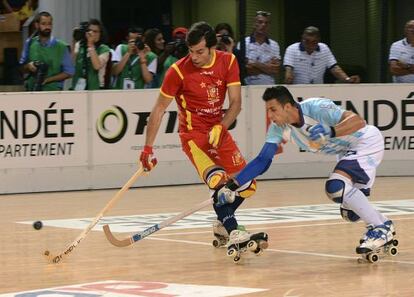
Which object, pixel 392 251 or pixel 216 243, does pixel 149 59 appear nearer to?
pixel 216 243

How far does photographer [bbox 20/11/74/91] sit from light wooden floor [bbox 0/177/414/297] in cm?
261

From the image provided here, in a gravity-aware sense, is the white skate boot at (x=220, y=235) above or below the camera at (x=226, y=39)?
below

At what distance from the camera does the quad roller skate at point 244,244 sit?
9.85m

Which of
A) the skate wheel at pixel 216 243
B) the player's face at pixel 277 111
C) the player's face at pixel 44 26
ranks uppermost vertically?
the player's face at pixel 44 26

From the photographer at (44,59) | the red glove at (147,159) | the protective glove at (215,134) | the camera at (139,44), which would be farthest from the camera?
the camera at (139,44)

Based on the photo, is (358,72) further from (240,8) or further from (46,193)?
(46,193)

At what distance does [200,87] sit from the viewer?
34.0 feet

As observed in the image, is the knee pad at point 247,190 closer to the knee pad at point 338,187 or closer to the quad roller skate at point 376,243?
the knee pad at point 338,187

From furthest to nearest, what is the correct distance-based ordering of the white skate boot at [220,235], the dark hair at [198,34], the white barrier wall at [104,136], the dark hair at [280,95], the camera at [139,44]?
the camera at [139,44] → the white barrier wall at [104,136] → the white skate boot at [220,235] → the dark hair at [198,34] → the dark hair at [280,95]

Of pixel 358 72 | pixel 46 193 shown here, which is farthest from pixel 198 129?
pixel 358 72

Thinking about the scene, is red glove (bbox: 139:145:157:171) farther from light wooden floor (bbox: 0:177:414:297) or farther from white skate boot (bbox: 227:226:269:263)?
white skate boot (bbox: 227:226:269:263)

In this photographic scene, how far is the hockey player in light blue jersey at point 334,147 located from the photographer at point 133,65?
24.2 ft

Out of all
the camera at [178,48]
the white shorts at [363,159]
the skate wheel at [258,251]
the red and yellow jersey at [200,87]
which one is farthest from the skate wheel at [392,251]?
the camera at [178,48]

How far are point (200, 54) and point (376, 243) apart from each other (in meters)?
2.20
